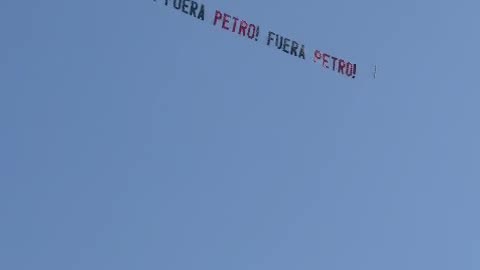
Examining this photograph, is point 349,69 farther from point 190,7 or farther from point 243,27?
point 190,7

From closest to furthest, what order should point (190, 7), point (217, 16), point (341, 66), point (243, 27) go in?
point (190, 7) → point (217, 16) → point (243, 27) → point (341, 66)

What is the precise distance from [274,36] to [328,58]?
524 millimetres

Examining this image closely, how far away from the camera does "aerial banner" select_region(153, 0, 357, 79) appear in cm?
543

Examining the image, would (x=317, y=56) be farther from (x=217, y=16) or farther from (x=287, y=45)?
(x=217, y=16)

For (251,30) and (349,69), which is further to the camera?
(349,69)

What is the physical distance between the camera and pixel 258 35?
5801mm

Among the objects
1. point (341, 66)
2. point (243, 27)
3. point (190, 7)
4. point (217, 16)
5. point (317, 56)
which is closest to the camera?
point (190, 7)

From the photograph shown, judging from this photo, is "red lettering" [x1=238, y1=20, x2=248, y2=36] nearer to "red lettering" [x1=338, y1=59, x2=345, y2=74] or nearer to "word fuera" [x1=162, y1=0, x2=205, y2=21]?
"word fuera" [x1=162, y1=0, x2=205, y2=21]

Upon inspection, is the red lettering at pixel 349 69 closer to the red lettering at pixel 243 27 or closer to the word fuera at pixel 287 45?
the word fuera at pixel 287 45

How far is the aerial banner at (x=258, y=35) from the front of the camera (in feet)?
17.8

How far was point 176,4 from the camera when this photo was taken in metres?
5.35

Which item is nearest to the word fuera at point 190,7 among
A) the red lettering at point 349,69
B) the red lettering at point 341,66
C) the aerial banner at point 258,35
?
the aerial banner at point 258,35

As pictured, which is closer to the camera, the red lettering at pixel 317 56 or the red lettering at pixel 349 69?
the red lettering at pixel 317 56

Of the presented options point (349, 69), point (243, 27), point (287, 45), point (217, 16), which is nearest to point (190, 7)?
point (217, 16)
